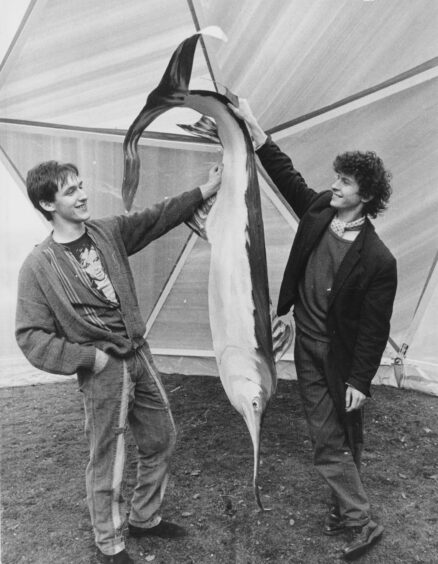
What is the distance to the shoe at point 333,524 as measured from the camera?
3348 millimetres

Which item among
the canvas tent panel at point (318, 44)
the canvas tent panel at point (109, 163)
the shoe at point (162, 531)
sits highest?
the canvas tent panel at point (318, 44)

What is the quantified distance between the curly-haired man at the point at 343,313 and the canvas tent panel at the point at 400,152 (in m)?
1.72

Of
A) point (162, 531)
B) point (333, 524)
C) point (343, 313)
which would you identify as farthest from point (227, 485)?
point (343, 313)

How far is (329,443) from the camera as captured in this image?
3184 millimetres

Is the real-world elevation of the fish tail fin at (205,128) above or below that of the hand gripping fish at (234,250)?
above

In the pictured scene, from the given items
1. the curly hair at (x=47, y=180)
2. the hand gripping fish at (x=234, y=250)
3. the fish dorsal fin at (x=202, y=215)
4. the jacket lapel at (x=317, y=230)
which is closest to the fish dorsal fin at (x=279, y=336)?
the hand gripping fish at (x=234, y=250)

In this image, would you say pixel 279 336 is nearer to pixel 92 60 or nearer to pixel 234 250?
pixel 234 250

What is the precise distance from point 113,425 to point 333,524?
153 cm

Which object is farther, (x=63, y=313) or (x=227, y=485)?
(x=227, y=485)

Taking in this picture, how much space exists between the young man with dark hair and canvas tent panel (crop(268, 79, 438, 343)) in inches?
96.4

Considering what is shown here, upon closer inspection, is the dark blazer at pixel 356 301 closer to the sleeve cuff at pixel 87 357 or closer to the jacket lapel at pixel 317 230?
the jacket lapel at pixel 317 230

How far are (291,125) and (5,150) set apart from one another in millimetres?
2594

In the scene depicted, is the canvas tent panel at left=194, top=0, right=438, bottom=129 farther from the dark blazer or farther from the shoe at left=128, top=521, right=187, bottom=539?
the shoe at left=128, top=521, right=187, bottom=539

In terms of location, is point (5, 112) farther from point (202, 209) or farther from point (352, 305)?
point (352, 305)
